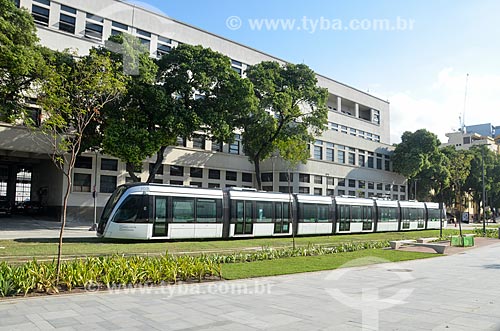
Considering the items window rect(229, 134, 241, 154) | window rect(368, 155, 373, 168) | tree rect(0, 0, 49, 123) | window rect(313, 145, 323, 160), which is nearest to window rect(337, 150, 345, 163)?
window rect(313, 145, 323, 160)

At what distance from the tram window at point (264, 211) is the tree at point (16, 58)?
553 inches

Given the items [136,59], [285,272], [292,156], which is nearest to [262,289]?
[285,272]

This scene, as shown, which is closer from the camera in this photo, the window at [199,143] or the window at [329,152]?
the window at [199,143]

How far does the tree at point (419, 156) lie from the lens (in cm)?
6003

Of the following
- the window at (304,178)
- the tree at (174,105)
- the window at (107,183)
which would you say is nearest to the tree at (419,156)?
the window at (304,178)

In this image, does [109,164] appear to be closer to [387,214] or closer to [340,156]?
[387,214]

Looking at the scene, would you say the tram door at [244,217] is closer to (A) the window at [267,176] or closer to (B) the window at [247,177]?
(B) the window at [247,177]

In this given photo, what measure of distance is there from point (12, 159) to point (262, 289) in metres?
38.1

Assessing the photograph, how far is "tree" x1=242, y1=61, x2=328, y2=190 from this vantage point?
36.4 m

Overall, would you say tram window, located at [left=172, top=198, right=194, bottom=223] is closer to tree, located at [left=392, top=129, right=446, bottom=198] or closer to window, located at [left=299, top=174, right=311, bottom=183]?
window, located at [left=299, top=174, right=311, bottom=183]

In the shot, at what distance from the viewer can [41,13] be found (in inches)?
1329

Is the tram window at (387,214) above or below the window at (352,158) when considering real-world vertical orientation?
below

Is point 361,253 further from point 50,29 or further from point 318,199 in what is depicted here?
point 50,29

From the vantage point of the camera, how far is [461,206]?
79.1 m
